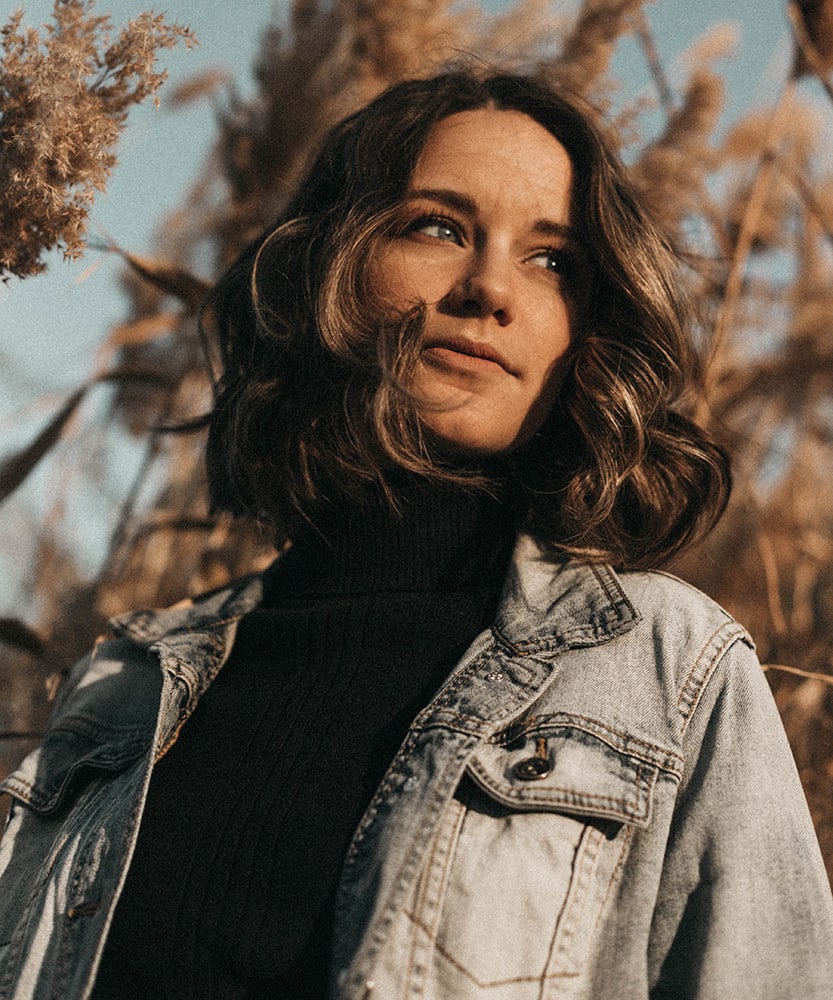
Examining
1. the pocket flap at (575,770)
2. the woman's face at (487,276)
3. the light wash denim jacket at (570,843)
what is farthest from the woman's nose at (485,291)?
the pocket flap at (575,770)

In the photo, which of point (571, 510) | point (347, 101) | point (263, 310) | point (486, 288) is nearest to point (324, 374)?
point (263, 310)

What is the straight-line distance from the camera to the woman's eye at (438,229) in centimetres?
151

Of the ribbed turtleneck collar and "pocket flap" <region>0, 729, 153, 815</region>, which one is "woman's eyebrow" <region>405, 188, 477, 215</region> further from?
"pocket flap" <region>0, 729, 153, 815</region>

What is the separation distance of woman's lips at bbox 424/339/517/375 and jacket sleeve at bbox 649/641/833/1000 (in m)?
0.55

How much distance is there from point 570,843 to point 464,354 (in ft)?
2.16

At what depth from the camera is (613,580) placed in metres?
1.42

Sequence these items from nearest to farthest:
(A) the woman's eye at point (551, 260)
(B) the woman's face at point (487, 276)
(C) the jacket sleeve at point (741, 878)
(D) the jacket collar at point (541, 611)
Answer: (C) the jacket sleeve at point (741, 878)
(D) the jacket collar at point (541, 611)
(B) the woman's face at point (487, 276)
(A) the woman's eye at point (551, 260)

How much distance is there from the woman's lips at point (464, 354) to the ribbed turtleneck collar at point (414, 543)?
0.65ft

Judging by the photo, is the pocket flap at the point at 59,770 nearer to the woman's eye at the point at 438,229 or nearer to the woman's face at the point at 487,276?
the woman's face at the point at 487,276

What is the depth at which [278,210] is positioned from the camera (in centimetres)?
225

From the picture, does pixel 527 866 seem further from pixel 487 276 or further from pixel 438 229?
pixel 438 229

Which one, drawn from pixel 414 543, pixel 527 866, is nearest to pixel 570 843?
pixel 527 866

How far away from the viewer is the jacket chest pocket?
1.07m

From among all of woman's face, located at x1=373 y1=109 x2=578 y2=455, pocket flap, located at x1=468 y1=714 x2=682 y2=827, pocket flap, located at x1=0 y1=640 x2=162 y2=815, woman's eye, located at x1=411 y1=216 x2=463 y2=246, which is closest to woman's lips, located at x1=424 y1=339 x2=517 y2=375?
woman's face, located at x1=373 y1=109 x2=578 y2=455
